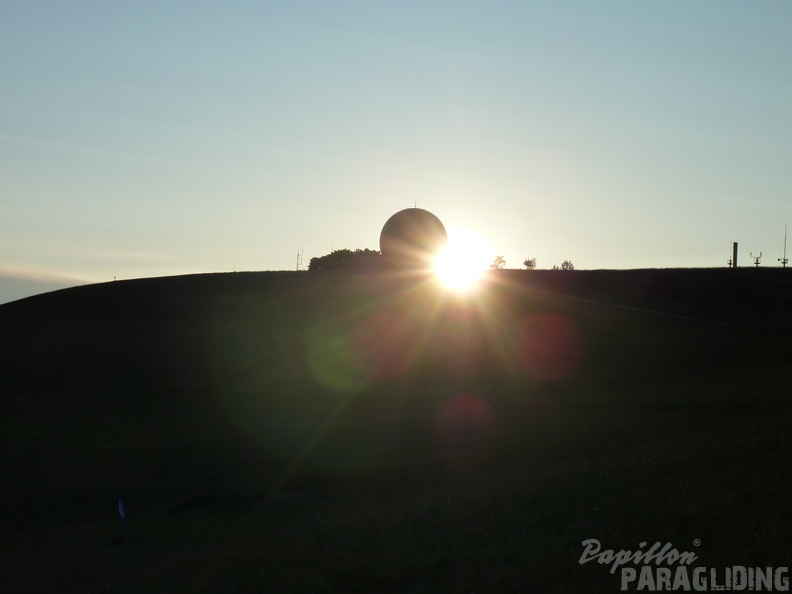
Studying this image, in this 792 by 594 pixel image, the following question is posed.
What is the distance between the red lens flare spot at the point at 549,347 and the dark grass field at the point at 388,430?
20cm

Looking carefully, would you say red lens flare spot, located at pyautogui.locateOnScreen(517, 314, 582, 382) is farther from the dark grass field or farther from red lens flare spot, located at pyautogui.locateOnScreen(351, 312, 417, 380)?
red lens flare spot, located at pyautogui.locateOnScreen(351, 312, 417, 380)

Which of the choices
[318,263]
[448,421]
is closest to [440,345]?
[448,421]

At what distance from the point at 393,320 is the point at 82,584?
36321 mm

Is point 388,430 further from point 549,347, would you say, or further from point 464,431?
point 549,347

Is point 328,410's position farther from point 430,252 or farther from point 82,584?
Result: point 430,252

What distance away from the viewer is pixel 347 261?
7606 centimetres

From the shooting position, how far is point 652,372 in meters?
37.8

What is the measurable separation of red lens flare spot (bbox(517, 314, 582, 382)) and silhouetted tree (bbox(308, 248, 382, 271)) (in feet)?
74.3

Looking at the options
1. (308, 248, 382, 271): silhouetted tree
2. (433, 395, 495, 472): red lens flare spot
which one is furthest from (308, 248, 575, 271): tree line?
(433, 395, 495, 472): red lens flare spot

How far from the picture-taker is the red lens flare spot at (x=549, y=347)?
129ft

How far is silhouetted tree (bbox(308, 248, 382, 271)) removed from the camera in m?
70.3

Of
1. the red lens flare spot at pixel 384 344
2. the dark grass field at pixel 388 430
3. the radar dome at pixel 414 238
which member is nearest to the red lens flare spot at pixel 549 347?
the dark grass field at pixel 388 430

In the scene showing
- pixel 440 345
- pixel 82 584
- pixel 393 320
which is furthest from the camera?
pixel 393 320

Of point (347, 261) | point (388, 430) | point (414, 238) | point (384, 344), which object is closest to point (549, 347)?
point (384, 344)
